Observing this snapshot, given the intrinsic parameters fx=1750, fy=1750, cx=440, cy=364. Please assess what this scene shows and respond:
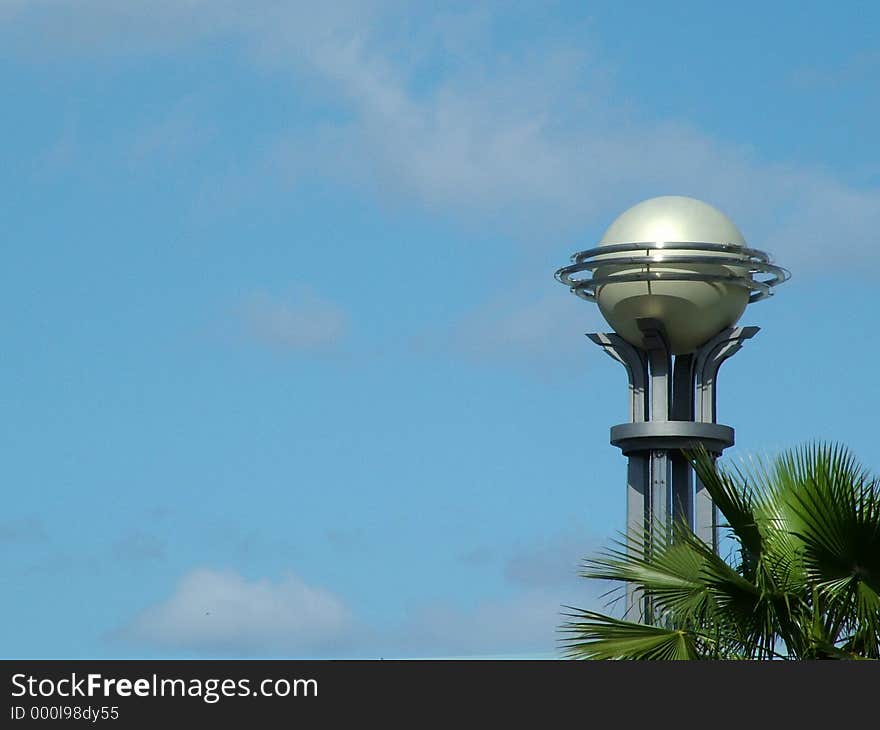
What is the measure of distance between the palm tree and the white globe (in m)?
9.38

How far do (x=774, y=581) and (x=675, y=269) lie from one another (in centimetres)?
1017

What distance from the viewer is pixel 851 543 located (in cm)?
1408

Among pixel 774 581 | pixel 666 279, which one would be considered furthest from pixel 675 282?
pixel 774 581

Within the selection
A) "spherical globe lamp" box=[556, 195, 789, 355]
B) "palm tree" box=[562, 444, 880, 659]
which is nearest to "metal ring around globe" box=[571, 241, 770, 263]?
"spherical globe lamp" box=[556, 195, 789, 355]

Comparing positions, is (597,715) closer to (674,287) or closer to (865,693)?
(865,693)

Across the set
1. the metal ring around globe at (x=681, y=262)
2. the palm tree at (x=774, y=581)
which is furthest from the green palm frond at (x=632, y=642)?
the metal ring around globe at (x=681, y=262)

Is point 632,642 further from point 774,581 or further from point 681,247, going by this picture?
point 681,247

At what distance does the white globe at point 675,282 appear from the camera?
24312 millimetres

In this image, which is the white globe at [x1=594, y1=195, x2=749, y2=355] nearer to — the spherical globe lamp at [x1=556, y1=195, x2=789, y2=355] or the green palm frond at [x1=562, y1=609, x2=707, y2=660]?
the spherical globe lamp at [x1=556, y1=195, x2=789, y2=355]

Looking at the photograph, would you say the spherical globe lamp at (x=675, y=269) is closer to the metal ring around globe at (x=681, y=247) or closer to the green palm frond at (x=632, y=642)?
the metal ring around globe at (x=681, y=247)

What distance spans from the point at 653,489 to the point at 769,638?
10633mm

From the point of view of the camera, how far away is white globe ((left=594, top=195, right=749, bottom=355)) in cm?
2431

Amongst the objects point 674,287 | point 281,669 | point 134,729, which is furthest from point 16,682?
point 674,287

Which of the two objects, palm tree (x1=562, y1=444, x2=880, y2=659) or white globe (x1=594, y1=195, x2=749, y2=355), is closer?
palm tree (x1=562, y1=444, x2=880, y2=659)
